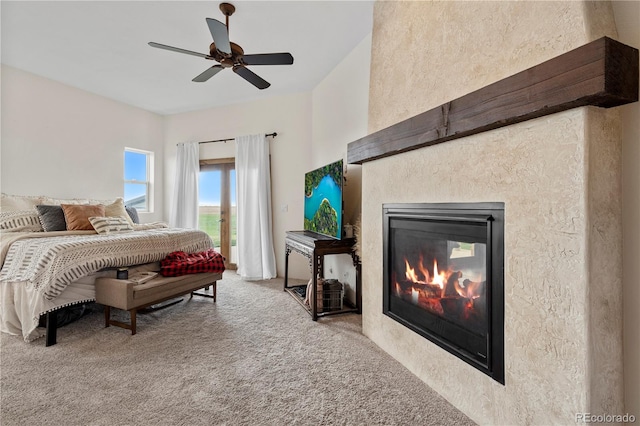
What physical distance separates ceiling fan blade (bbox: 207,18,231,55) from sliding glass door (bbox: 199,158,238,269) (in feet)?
9.24

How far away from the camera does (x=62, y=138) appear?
422cm

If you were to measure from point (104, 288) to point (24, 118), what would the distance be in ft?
9.51

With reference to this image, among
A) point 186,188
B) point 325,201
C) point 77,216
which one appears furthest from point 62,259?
point 186,188

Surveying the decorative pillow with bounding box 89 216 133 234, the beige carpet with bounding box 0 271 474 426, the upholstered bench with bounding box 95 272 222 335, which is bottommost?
the beige carpet with bounding box 0 271 474 426

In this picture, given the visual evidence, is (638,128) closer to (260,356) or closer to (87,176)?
(260,356)

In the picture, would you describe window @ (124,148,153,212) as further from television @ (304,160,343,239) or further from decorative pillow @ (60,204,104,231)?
television @ (304,160,343,239)

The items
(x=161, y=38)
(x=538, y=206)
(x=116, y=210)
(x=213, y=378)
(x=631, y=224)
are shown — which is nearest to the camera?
(x=631, y=224)

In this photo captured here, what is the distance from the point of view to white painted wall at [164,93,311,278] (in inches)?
179

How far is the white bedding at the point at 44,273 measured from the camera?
2.34m

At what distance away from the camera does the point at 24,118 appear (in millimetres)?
3836

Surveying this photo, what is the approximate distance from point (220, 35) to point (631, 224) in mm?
2586

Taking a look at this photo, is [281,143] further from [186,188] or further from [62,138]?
[62,138]

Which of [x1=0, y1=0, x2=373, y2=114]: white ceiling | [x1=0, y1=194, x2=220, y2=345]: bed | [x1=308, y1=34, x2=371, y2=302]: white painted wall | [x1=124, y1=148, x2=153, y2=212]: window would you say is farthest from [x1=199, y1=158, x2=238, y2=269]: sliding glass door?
[x1=0, y1=194, x2=220, y2=345]: bed

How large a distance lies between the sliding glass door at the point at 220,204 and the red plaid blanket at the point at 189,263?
5.75 ft
